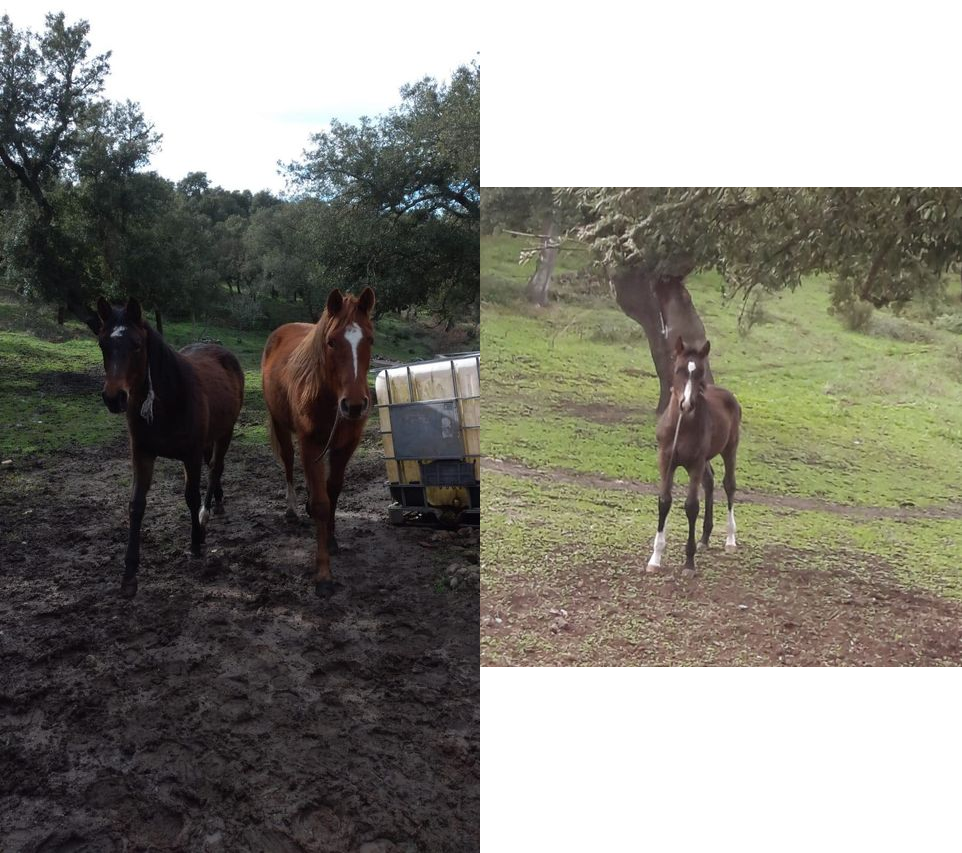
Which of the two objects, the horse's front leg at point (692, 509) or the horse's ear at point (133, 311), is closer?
the horse's ear at point (133, 311)

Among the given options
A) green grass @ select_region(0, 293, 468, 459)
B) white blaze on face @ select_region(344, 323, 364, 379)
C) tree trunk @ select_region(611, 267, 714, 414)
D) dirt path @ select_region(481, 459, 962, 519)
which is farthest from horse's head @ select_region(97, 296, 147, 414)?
tree trunk @ select_region(611, 267, 714, 414)

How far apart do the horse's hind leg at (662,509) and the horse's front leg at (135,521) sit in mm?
2216

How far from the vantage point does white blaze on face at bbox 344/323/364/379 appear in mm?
2736

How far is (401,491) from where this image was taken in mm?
4109

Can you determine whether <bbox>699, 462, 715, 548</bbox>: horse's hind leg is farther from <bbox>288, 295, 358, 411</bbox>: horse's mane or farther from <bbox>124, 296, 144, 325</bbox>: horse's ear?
<bbox>124, 296, 144, 325</bbox>: horse's ear

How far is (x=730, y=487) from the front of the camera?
10.0 feet

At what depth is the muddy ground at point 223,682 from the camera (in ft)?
6.59

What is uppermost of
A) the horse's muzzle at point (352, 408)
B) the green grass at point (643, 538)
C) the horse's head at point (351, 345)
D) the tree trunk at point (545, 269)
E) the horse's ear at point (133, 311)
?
the tree trunk at point (545, 269)

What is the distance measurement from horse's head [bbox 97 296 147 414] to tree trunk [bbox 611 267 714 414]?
1973 mm

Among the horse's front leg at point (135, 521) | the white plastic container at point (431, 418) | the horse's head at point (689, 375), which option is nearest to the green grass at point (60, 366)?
the white plastic container at point (431, 418)

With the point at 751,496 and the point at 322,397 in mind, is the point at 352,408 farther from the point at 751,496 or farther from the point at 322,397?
the point at 751,496

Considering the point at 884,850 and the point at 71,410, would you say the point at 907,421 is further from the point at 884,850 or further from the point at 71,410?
the point at 71,410

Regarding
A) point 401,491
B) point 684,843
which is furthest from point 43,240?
point 684,843

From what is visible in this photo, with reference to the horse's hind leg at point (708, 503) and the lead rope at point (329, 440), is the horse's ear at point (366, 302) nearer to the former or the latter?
the lead rope at point (329, 440)
